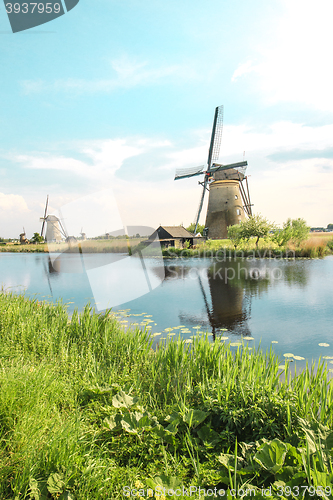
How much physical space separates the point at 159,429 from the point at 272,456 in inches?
33.6

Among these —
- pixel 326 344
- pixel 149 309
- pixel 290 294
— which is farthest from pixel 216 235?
pixel 326 344

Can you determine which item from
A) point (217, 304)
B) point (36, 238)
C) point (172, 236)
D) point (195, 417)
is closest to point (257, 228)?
point (172, 236)

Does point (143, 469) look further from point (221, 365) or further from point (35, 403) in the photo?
point (221, 365)

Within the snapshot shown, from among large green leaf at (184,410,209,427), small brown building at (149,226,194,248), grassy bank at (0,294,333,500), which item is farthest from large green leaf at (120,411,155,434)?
small brown building at (149,226,194,248)

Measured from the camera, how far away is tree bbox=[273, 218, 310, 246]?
23703 mm

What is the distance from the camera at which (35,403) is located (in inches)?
81.9

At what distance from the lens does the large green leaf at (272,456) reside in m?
1.55

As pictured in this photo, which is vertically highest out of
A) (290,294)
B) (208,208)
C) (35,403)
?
(208,208)

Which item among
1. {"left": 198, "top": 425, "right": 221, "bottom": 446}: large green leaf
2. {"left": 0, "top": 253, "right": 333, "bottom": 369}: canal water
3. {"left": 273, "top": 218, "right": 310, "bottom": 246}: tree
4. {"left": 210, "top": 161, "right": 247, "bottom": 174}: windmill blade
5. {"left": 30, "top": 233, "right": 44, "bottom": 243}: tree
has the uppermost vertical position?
{"left": 210, "top": 161, "right": 247, "bottom": 174}: windmill blade

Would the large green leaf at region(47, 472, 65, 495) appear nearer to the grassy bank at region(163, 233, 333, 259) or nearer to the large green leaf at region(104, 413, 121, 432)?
the large green leaf at region(104, 413, 121, 432)

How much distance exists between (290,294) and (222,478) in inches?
335

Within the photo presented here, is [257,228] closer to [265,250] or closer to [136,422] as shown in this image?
[265,250]

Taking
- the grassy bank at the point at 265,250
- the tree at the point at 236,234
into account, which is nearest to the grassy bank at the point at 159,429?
the grassy bank at the point at 265,250

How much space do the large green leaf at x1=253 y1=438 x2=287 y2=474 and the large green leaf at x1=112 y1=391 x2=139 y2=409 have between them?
1.10 metres
